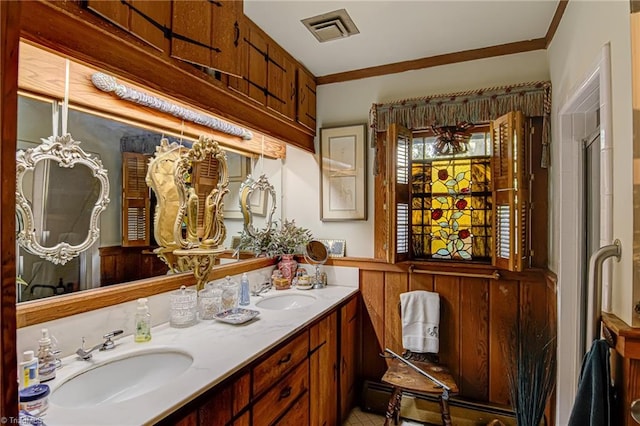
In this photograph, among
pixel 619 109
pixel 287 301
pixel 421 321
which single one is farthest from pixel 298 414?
pixel 619 109

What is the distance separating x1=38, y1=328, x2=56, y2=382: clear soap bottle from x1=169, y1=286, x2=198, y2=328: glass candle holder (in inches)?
21.7

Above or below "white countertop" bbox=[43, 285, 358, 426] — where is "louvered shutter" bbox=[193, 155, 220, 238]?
above

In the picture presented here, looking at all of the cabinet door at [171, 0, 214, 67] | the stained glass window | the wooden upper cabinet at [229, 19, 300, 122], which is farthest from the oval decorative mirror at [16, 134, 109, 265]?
the stained glass window

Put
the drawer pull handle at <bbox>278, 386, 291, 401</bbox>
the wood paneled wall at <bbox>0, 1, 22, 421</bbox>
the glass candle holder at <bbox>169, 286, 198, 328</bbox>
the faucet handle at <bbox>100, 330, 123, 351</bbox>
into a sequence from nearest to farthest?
the wood paneled wall at <bbox>0, 1, 22, 421</bbox> < the faucet handle at <bbox>100, 330, 123, 351</bbox> < the drawer pull handle at <bbox>278, 386, 291, 401</bbox> < the glass candle holder at <bbox>169, 286, 198, 328</bbox>

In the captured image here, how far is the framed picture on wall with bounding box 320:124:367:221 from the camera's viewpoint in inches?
107

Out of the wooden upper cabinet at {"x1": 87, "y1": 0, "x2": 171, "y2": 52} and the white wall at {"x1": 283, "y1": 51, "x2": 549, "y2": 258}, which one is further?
the white wall at {"x1": 283, "y1": 51, "x2": 549, "y2": 258}

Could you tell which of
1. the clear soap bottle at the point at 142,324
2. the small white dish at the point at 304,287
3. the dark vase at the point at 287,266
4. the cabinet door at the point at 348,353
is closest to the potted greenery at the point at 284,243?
the dark vase at the point at 287,266

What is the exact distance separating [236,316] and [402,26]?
76.0 inches

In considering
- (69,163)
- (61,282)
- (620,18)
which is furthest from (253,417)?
(620,18)

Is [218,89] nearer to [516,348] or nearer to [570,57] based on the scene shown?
[570,57]

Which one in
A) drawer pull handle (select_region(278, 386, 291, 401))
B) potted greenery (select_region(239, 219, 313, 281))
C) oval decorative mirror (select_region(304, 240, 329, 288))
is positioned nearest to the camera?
drawer pull handle (select_region(278, 386, 291, 401))

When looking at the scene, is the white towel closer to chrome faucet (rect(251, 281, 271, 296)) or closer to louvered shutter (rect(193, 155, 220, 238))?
chrome faucet (rect(251, 281, 271, 296))

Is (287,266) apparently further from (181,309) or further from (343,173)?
(181,309)

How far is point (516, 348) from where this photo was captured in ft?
6.54
